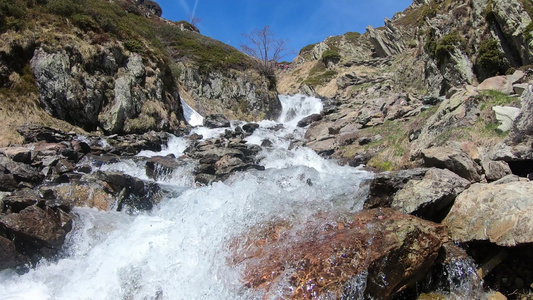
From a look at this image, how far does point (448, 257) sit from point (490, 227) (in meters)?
0.81

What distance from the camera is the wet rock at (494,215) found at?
452 cm

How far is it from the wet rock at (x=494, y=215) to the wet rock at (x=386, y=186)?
1.20 metres

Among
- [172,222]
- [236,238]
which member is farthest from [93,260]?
[236,238]

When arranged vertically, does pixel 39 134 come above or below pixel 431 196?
above

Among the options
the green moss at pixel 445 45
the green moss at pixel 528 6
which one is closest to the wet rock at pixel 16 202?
the green moss at pixel 528 6

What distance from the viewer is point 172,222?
7773 mm

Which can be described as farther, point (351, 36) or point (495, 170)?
point (351, 36)

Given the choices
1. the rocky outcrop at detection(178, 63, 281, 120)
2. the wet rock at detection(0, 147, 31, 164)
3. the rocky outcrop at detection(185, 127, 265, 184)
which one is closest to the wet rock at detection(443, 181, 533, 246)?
the rocky outcrop at detection(185, 127, 265, 184)

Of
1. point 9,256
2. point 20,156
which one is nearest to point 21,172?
point 20,156

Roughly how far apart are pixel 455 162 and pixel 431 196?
7.84 feet

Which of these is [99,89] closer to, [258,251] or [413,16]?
[258,251]

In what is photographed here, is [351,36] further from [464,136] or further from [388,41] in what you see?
[464,136]

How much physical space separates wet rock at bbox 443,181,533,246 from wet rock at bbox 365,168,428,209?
1.20 metres

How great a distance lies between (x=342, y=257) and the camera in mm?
4480
